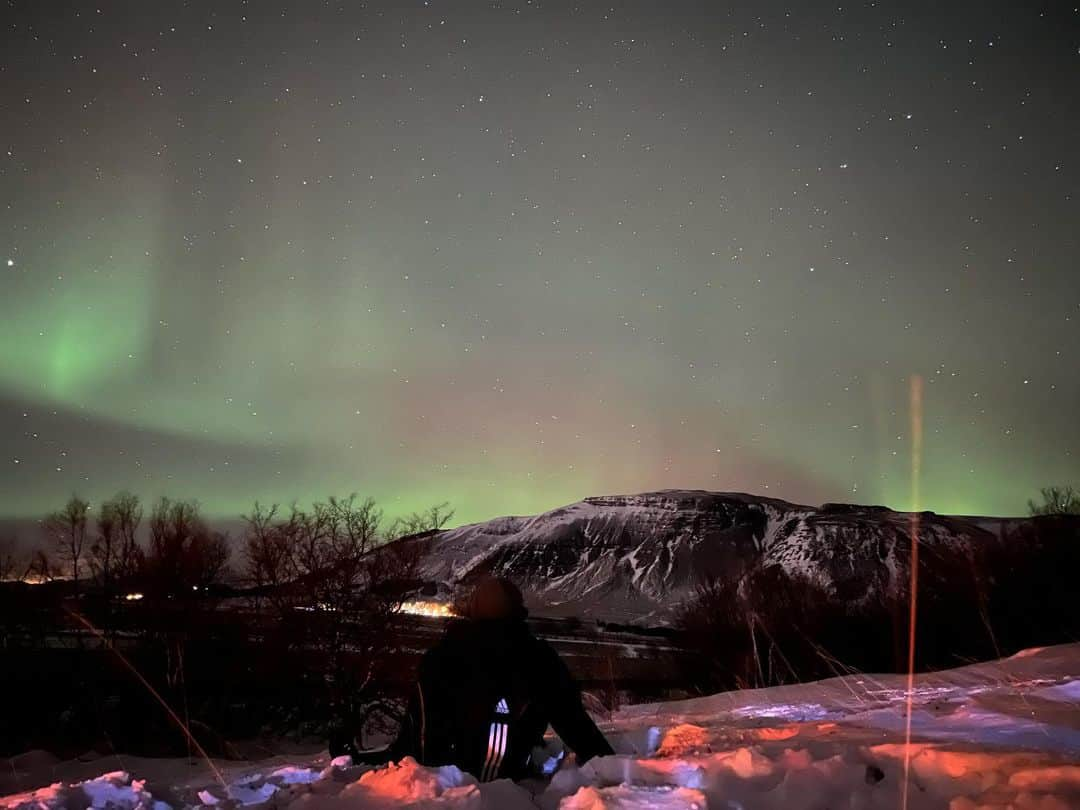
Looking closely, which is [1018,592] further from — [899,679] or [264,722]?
[264,722]

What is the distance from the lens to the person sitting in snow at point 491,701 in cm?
454

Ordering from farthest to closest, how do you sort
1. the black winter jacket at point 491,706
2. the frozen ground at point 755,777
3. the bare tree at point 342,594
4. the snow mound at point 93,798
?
the bare tree at point 342,594
the black winter jacket at point 491,706
the snow mound at point 93,798
the frozen ground at point 755,777

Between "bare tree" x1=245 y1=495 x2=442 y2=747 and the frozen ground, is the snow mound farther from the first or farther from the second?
"bare tree" x1=245 y1=495 x2=442 y2=747

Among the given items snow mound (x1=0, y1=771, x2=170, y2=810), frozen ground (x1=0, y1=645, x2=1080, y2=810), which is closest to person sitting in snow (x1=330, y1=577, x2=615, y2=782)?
frozen ground (x1=0, y1=645, x2=1080, y2=810)

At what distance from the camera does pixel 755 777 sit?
367 centimetres

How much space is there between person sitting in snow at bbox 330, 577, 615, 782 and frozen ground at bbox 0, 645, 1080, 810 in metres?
0.26

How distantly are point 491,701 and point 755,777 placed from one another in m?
1.55

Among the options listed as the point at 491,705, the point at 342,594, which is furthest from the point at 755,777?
the point at 342,594

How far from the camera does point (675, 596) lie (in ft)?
583

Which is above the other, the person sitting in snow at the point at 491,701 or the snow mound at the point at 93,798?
the person sitting in snow at the point at 491,701

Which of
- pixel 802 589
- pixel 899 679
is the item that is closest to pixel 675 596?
pixel 802 589

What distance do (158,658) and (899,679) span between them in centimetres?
3034

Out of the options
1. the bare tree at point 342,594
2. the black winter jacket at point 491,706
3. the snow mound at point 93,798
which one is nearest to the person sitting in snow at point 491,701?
the black winter jacket at point 491,706

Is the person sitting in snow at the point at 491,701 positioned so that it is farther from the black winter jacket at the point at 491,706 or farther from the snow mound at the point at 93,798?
the snow mound at the point at 93,798
